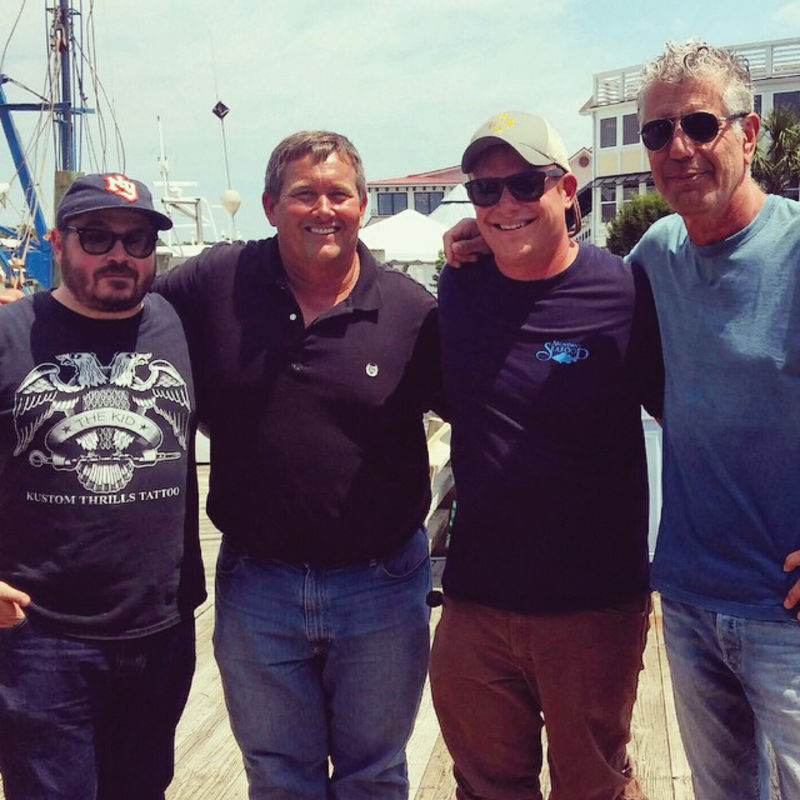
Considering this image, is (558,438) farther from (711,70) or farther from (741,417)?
(711,70)

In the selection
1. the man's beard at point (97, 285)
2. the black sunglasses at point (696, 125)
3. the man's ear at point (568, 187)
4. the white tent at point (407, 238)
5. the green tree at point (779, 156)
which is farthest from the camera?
the green tree at point (779, 156)

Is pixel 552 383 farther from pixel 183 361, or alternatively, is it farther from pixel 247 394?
pixel 183 361

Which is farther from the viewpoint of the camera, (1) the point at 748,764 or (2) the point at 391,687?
(2) the point at 391,687

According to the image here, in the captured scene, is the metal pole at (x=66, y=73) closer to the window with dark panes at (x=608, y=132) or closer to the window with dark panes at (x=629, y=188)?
the window with dark panes at (x=629, y=188)

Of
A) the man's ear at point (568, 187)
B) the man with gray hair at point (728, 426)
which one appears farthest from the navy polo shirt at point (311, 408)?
the man with gray hair at point (728, 426)

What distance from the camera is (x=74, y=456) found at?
2.38 meters

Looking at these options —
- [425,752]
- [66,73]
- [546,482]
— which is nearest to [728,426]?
[546,482]

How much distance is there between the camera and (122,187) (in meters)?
2.52

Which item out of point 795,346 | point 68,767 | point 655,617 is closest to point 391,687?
point 68,767

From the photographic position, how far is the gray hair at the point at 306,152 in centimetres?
263

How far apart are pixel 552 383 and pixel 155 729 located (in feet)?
4.65

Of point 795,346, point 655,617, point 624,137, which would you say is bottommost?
point 655,617

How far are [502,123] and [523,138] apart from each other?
8 centimetres

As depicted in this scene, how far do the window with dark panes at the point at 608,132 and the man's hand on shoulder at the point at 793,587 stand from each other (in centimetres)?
4390
